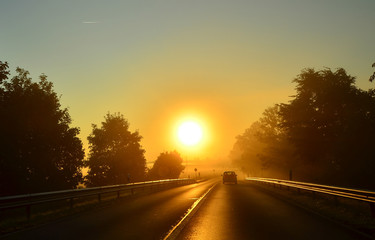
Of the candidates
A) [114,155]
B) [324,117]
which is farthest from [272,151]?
[114,155]

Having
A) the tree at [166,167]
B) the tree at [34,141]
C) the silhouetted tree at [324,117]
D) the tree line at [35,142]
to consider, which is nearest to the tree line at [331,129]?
the silhouetted tree at [324,117]

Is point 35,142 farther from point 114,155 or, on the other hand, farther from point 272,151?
point 272,151

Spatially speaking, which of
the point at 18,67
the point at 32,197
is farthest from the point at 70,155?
the point at 32,197

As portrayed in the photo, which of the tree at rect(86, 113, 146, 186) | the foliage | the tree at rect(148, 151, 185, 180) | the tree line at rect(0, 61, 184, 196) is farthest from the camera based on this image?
the tree at rect(148, 151, 185, 180)

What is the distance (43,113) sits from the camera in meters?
38.9

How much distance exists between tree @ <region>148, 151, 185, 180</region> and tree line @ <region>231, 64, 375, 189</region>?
3726cm

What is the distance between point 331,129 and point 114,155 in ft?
127

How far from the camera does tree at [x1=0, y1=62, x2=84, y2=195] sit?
31938 millimetres

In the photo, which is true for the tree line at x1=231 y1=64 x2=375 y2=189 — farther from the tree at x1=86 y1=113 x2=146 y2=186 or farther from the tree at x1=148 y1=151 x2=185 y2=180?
the tree at x1=148 y1=151 x2=185 y2=180

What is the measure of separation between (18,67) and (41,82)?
286 centimetres

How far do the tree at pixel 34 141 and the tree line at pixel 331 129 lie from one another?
29308mm

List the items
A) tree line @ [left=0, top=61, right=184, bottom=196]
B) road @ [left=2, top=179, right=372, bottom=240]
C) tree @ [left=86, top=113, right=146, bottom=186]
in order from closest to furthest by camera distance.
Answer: road @ [left=2, top=179, right=372, bottom=240]
tree line @ [left=0, top=61, right=184, bottom=196]
tree @ [left=86, top=113, right=146, bottom=186]

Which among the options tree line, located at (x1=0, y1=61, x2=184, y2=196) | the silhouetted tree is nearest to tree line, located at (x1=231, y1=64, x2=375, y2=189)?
the silhouetted tree

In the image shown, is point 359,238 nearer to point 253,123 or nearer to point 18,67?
point 18,67
